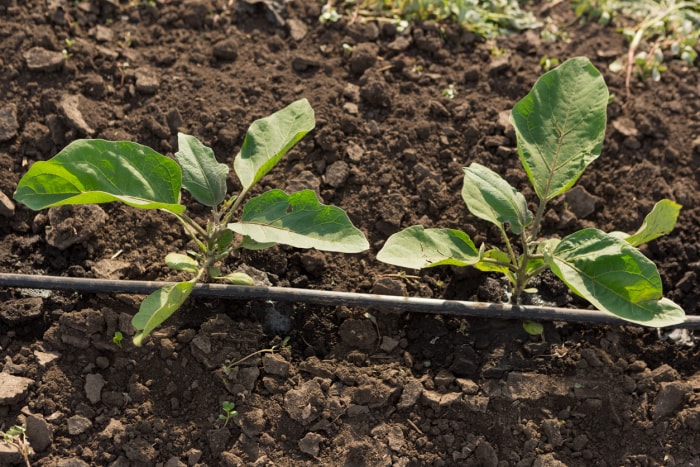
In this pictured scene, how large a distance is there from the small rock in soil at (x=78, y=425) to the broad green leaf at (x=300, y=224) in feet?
2.51

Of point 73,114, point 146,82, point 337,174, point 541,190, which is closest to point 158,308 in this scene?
point 337,174

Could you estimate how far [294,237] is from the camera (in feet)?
7.22

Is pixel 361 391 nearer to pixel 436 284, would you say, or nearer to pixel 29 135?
pixel 436 284

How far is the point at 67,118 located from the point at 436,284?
156cm

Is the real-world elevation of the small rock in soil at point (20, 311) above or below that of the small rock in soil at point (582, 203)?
below

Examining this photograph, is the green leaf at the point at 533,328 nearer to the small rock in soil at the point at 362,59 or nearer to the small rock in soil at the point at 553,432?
the small rock in soil at the point at 553,432

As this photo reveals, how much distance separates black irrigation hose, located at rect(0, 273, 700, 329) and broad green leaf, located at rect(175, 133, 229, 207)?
0.32 m

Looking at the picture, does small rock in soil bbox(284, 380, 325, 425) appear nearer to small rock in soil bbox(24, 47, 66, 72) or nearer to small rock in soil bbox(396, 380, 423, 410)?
small rock in soil bbox(396, 380, 423, 410)

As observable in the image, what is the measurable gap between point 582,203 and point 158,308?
1680 mm

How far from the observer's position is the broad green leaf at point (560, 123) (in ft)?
7.88

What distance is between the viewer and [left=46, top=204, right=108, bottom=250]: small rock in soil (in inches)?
101

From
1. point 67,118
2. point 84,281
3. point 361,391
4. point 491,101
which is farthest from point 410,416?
point 67,118

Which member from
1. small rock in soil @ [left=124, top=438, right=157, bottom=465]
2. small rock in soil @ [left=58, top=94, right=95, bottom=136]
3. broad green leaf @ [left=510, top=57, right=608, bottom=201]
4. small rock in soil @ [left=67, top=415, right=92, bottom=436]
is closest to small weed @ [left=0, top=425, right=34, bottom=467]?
small rock in soil @ [left=67, top=415, right=92, bottom=436]

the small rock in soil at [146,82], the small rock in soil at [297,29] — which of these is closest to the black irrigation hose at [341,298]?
the small rock in soil at [146,82]
